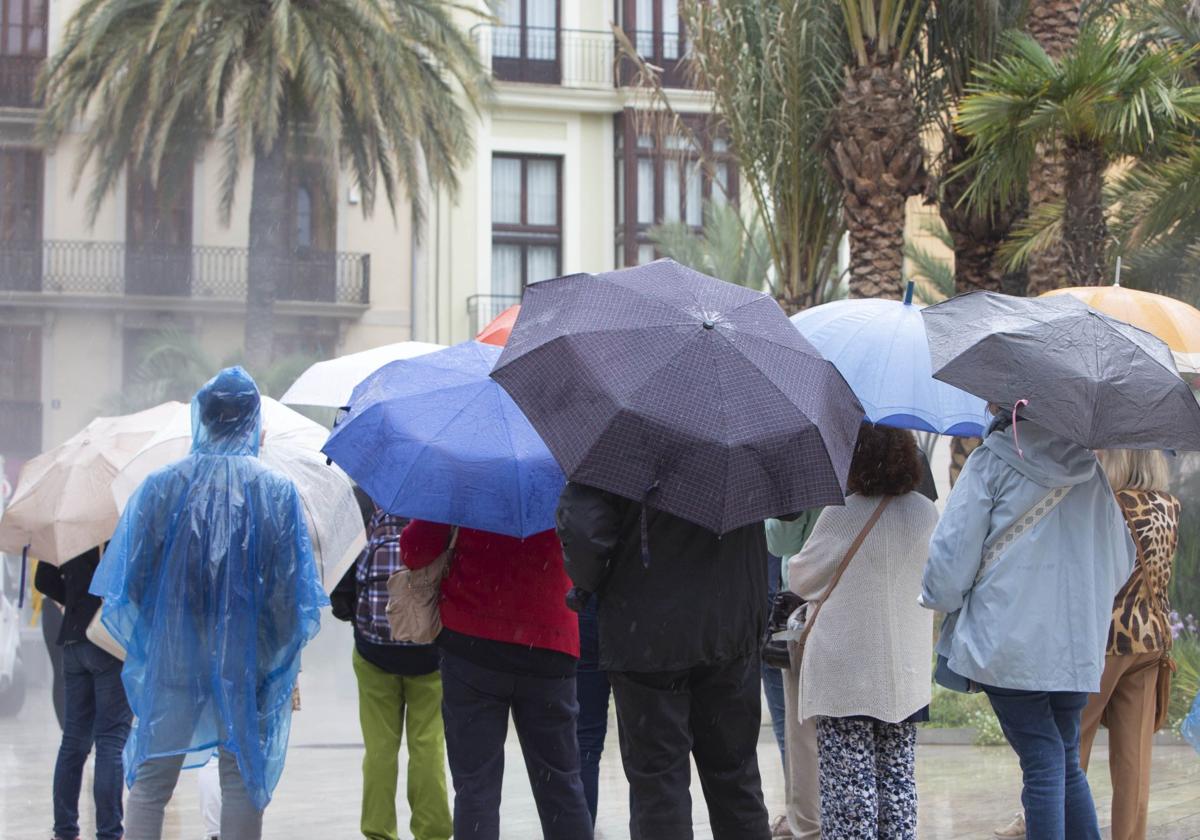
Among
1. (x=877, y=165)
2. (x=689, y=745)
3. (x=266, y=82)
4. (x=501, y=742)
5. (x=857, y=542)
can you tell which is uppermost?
(x=266, y=82)

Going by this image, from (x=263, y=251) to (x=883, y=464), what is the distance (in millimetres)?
18964

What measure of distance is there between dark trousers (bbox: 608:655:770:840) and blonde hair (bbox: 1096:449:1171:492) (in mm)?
1627

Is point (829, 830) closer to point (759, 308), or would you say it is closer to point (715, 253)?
point (759, 308)

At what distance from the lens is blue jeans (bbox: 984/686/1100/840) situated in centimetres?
459

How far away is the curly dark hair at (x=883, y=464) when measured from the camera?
4816 millimetres

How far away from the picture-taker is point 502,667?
15.6 ft

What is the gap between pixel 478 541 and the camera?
4793 mm

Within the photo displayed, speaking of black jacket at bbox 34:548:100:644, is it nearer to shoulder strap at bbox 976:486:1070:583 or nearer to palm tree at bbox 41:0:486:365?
shoulder strap at bbox 976:486:1070:583

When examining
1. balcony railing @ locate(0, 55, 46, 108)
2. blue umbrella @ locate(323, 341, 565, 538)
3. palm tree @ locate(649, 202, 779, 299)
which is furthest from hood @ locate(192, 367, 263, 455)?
balcony railing @ locate(0, 55, 46, 108)

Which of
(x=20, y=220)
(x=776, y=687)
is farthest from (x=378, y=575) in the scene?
(x=20, y=220)

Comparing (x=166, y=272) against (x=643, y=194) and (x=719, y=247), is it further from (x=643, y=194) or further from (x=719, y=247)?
(x=719, y=247)

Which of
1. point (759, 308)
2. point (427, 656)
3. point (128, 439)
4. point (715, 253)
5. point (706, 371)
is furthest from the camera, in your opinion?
point (715, 253)

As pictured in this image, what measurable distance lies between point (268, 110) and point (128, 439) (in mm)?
14882

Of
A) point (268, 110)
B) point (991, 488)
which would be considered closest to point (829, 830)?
point (991, 488)
